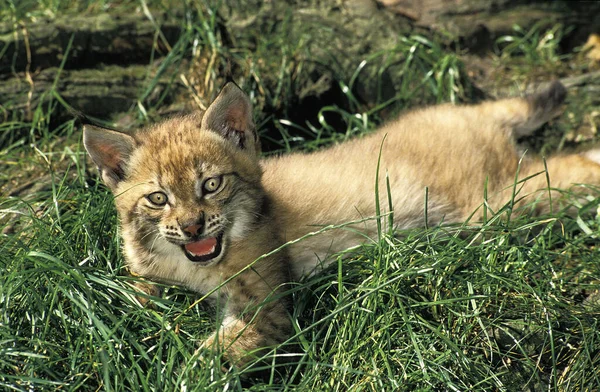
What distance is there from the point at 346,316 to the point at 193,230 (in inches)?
32.4

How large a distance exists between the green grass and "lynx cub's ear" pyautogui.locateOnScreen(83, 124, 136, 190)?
1.21 ft

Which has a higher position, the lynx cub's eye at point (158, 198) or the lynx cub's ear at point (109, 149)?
the lynx cub's ear at point (109, 149)

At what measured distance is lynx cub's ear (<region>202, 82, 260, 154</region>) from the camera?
3.81m

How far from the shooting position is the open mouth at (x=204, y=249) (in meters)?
3.71

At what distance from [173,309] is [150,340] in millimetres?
185

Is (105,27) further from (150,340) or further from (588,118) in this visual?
(588,118)

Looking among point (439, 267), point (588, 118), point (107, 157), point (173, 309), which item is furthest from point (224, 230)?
point (588, 118)

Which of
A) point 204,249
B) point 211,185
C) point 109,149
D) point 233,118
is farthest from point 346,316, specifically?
point 109,149

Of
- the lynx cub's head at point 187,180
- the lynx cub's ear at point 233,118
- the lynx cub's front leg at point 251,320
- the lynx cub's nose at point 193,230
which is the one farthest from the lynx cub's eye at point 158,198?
the lynx cub's front leg at point 251,320

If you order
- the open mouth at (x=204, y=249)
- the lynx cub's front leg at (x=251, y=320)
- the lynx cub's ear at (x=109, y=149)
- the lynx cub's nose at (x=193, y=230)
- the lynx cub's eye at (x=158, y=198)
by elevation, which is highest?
the lynx cub's ear at (x=109, y=149)

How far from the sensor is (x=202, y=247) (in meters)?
3.73

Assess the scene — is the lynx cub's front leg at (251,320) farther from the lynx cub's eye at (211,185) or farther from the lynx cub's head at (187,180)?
the lynx cub's eye at (211,185)

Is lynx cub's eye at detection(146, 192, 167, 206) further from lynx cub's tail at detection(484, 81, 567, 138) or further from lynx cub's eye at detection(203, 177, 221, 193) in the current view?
lynx cub's tail at detection(484, 81, 567, 138)

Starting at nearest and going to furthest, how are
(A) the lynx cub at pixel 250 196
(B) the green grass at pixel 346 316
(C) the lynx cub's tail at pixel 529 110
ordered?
1. (B) the green grass at pixel 346 316
2. (A) the lynx cub at pixel 250 196
3. (C) the lynx cub's tail at pixel 529 110
